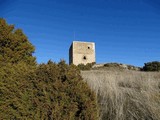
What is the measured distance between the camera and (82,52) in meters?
46.8

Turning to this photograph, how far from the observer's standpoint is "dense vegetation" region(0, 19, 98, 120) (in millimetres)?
3562

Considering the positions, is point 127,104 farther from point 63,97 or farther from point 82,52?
point 82,52

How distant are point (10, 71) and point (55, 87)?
1603 millimetres

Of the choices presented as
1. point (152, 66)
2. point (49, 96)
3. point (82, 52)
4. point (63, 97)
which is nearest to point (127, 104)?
point (63, 97)

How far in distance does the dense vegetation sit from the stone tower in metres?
41.3

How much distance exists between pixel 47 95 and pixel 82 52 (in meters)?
43.1

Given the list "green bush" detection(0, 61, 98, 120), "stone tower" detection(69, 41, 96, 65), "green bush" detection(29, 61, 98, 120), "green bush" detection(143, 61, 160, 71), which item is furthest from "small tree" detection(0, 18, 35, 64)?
"stone tower" detection(69, 41, 96, 65)

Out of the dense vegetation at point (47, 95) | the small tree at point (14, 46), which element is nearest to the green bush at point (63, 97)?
Result: the dense vegetation at point (47, 95)

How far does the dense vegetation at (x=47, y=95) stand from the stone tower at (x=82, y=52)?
136ft

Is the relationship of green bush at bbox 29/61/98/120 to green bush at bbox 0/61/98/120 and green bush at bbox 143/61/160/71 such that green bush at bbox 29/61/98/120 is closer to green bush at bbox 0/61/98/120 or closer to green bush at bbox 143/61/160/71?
green bush at bbox 0/61/98/120

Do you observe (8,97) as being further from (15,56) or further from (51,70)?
(15,56)

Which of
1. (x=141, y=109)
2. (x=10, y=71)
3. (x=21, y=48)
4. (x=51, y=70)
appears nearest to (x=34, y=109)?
(x=51, y=70)

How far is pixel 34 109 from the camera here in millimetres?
3734

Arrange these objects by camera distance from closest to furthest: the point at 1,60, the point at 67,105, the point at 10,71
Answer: the point at 67,105 < the point at 10,71 < the point at 1,60
